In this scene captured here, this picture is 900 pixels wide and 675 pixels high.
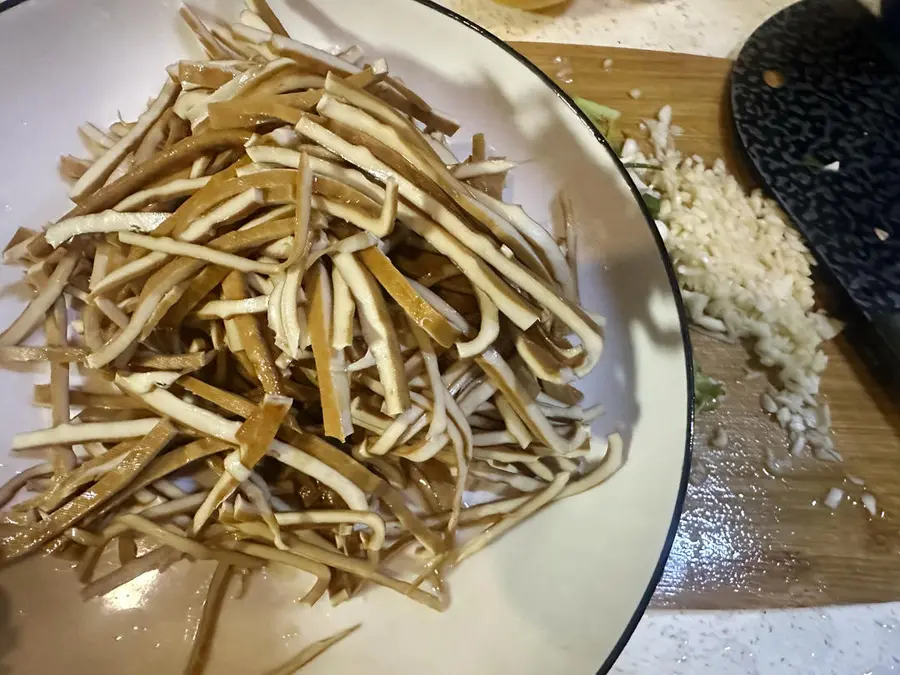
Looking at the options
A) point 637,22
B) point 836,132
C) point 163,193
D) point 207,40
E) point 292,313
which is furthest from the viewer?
point 637,22

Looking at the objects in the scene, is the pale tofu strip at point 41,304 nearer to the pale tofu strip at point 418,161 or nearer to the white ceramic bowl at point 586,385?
the white ceramic bowl at point 586,385

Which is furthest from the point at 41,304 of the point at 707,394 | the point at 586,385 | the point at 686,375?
the point at 707,394

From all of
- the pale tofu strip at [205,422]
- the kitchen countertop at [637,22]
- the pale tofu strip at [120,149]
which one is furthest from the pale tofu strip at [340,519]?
the kitchen countertop at [637,22]

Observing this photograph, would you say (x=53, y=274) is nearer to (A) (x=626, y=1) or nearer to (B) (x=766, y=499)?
(B) (x=766, y=499)

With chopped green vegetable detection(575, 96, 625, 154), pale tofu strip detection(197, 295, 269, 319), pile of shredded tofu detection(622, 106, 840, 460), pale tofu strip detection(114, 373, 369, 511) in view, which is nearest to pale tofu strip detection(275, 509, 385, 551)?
pale tofu strip detection(114, 373, 369, 511)

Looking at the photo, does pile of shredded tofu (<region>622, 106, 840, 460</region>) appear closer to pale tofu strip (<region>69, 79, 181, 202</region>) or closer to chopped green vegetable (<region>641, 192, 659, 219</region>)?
chopped green vegetable (<region>641, 192, 659, 219</region>)

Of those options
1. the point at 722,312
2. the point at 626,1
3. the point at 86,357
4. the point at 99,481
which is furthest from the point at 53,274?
the point at 626,1

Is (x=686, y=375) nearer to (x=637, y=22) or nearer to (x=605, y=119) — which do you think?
(x=605, y=119)
